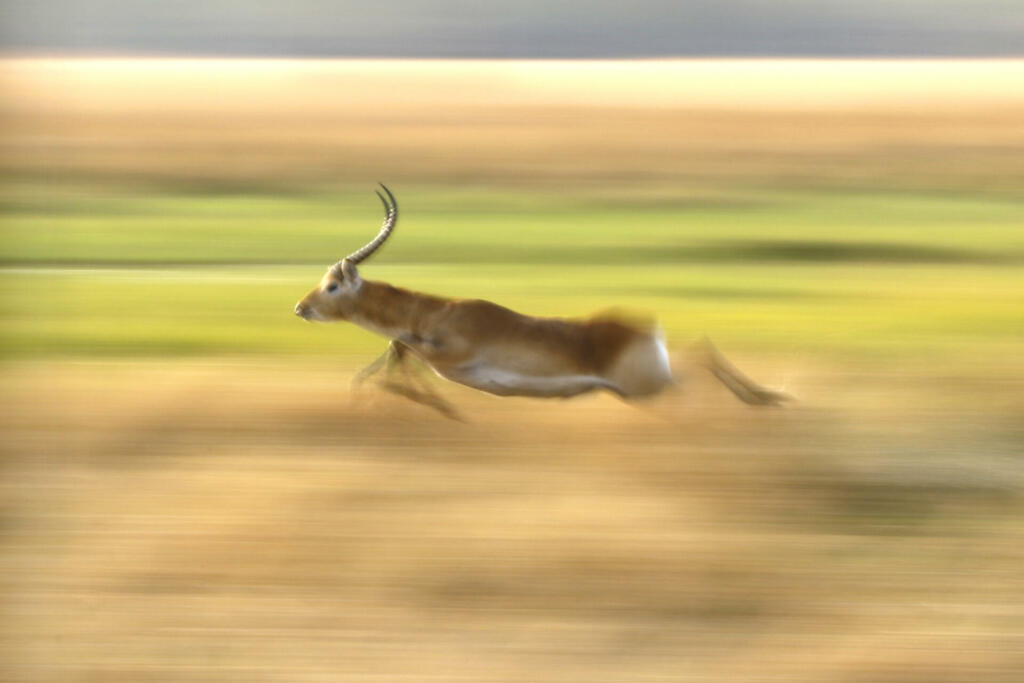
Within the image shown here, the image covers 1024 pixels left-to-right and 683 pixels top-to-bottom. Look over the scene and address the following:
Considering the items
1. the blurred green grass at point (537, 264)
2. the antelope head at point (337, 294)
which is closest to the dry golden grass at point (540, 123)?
the blurred green grass at point (537, 264)

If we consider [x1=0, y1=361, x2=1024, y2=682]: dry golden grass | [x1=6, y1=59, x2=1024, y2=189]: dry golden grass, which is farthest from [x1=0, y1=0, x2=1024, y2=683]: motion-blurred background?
[x1=6, y1=59, x2=1024, y2=189]: dry golden grass

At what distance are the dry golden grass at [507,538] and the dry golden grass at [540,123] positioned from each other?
36.4ft

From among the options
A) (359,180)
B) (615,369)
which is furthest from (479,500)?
(359,180)

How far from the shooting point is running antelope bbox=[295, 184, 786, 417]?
205 inches

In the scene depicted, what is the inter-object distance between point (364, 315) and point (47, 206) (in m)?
10.9

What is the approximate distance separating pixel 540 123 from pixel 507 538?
1708 cm

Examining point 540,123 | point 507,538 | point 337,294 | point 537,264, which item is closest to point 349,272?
point 337,294

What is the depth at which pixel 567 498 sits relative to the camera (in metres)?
4.77

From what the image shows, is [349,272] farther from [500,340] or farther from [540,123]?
[540,123]

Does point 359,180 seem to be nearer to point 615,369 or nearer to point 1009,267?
point 1009,267

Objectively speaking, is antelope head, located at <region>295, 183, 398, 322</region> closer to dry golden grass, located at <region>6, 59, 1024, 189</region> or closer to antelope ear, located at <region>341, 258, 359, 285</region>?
antelope ear, located at <region>341, 258, 359, 285</region>

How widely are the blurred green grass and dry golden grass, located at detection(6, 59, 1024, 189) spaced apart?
1.27 m

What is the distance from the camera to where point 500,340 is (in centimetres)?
520

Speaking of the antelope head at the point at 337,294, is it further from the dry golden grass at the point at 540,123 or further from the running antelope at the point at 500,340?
the dry golden grass at the point at 540,123
